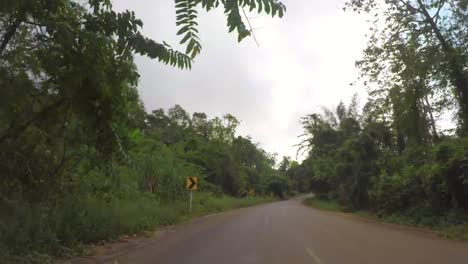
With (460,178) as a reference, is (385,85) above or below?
above

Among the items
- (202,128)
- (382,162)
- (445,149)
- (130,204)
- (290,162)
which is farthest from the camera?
(290,162)

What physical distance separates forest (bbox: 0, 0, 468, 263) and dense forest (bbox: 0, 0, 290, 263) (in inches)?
1.0

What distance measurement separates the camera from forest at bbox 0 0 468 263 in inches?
291

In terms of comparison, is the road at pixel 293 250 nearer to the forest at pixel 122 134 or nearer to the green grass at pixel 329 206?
the forest at pixel 122 134

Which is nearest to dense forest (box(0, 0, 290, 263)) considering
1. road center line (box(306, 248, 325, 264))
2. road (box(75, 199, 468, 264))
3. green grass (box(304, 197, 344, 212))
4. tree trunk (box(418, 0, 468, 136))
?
road (box(75, 199, 468, 264))

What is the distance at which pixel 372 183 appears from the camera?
3644 centimetres

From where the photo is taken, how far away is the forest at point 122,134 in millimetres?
7387

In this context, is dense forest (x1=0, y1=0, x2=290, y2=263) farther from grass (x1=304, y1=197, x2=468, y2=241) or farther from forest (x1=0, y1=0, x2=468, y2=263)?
grass (x1=304, y1=197, x2=468, y2=241)

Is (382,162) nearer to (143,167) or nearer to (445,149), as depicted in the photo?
(445,149)

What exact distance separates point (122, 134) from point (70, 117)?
4.30 ft

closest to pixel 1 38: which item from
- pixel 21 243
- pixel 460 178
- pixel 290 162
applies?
pixel 21 243

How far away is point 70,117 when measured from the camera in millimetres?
9094

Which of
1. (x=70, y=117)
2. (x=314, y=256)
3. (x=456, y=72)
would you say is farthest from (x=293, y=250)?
(x=456, y=72)

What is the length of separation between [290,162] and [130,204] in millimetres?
131049
